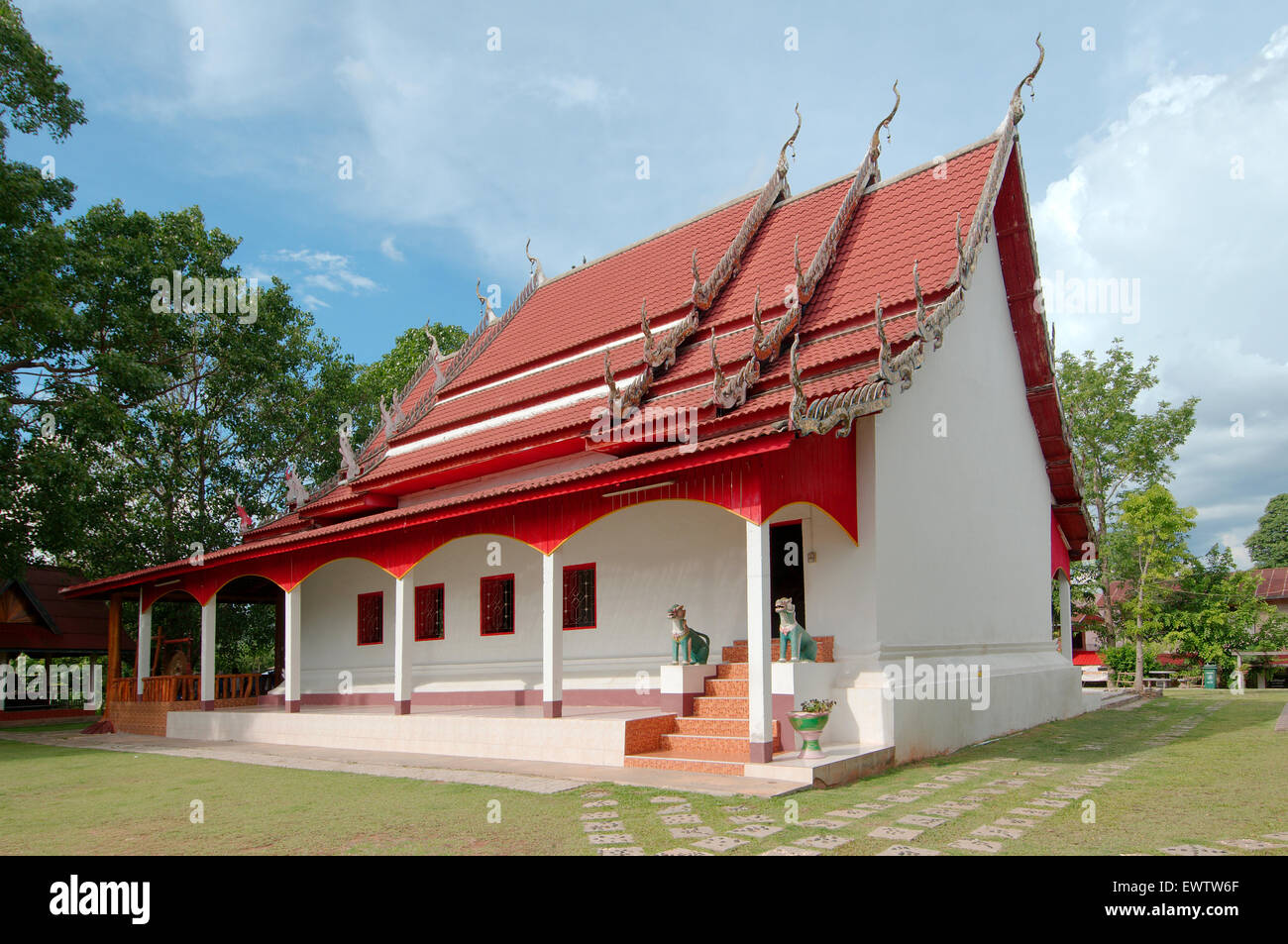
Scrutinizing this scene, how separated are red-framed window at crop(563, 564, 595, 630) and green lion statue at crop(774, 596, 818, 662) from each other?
364cm

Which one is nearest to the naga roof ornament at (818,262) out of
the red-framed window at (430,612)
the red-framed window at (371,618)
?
the red-framed window at (430,612)

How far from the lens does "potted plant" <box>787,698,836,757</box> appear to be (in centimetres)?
752

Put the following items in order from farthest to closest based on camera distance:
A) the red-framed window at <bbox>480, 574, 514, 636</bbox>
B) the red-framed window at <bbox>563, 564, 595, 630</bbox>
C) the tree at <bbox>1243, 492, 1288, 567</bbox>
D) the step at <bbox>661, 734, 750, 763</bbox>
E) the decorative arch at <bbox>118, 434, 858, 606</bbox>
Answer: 1. the tree at <bbox>1243, 492, 1288, 567</bbox>
2. the red-framed window at <bbox>480, 574, 514, 636</bbox>
3. the red-framed window at <bbox>563, 564, 595, 630</bbox>
4. the step at <bbox>661, 734, 750, 763</bbox>
5. the decorative arch at <bbox>118, 434, 858, 606</bbox>

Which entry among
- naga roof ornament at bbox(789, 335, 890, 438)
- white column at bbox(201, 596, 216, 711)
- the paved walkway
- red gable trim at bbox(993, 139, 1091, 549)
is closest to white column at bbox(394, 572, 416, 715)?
the paved walkway

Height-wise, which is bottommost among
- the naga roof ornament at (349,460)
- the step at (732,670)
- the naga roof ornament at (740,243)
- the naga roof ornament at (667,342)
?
the step at (732,670)

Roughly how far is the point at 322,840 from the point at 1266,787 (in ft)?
21.0

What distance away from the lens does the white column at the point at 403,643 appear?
11133mm

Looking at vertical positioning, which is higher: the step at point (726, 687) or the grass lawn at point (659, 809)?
the step at point (726, 687)

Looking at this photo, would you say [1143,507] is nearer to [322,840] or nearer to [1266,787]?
[1266,787]

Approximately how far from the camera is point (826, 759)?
7.29m

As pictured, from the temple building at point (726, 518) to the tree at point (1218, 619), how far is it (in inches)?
437

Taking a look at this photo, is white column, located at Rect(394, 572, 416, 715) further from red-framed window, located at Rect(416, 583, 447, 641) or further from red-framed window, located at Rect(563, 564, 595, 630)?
red-framed window, located at Rect(416, 583, 447, 641)

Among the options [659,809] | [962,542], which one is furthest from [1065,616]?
[659,809]

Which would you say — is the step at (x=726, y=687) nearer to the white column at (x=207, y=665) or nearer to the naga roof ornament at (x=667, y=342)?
the naga roof ornament at (x=667, y=342)
